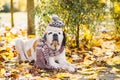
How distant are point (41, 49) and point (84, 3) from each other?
1.76 m

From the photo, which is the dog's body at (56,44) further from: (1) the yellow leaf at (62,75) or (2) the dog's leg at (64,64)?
(1) the yellow leaf at (62,75)

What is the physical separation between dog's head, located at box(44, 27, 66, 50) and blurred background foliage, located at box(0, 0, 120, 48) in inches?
48.1

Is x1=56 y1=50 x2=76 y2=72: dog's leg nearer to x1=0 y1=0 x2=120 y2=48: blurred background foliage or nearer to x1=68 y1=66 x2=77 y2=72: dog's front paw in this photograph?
x1=68 y1=66 x2=77 y2=72: dog's front paw

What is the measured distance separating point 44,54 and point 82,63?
0.90 m

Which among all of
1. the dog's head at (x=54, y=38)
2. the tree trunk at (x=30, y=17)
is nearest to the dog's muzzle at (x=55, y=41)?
the dog's head at (x=54, y=38)

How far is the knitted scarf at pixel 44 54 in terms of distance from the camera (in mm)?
6800

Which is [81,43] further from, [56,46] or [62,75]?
[62,75]

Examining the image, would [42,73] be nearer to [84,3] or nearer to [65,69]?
[65,69]

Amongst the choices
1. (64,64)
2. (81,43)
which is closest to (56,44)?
(64,64)

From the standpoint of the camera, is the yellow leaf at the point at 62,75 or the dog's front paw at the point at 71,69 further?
the dog's front paw at the point at 71,69

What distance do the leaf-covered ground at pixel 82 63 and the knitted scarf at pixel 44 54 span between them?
0.12 m

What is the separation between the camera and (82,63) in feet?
24.2

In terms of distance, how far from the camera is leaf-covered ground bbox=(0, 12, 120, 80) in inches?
254

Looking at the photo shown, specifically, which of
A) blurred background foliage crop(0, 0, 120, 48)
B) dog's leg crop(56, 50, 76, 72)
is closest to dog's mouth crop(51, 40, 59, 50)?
dog's leg crop(56, 50, 76, 72)
